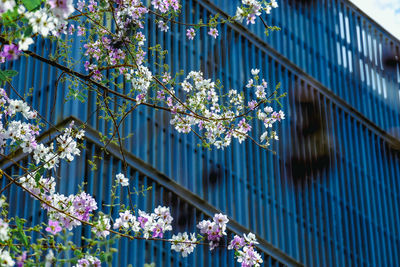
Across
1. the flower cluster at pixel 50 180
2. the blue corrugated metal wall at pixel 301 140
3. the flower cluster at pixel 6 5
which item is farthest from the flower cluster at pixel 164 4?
the blue corrugated metal wall at pixel 301 140

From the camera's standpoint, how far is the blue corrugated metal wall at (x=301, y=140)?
8.63 meters

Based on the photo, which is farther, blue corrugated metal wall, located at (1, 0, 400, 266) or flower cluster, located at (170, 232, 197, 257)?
blue corrugated metal wall, located at (1, 0, 400, 266)

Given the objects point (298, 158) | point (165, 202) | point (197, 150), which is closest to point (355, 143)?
point (298, 158)

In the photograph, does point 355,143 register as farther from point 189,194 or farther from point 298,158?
point 189,194

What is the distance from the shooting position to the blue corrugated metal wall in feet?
28.3

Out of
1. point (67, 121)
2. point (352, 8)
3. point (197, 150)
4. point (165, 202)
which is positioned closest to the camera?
point (67, 121)

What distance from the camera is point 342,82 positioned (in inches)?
498

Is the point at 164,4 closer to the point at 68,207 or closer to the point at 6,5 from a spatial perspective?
the point at 68,207

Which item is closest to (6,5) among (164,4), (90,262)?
(90,262)

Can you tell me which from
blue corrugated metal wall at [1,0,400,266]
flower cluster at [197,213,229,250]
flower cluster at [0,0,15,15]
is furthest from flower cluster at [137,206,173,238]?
blue corrugated metal wall at [1,0,400,266]

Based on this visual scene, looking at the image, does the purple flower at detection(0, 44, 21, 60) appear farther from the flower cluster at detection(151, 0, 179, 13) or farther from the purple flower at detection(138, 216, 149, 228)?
the flower cluster at detection(151, 0, 179, 13)

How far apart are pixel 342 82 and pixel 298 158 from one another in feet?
7.43

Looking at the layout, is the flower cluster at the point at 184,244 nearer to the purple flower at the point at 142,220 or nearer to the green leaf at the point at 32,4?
the purple flower at the point at 142,220

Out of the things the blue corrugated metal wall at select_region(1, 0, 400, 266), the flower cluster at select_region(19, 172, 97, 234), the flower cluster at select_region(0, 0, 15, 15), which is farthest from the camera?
the blue corrugated metal wall at select_region(1, 0, 400, 266)
